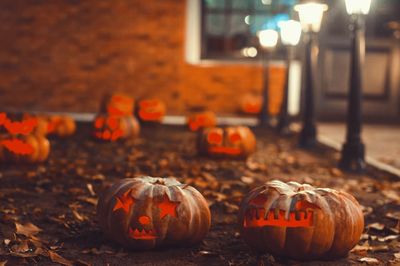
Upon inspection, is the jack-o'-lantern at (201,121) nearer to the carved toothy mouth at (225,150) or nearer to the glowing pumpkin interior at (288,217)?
the carved toothy mouth at (225,150)

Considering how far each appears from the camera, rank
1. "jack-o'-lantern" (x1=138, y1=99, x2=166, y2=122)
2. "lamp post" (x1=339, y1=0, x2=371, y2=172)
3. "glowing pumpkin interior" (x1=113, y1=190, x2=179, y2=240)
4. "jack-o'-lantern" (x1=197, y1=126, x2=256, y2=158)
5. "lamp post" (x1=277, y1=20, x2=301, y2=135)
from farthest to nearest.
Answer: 1. "jack-o'-lantern" (x1=138, y1=99, x2=166, y2=122)
2. "lamp post" (x1=277, y1=20, x2=301, y2=135)
3. "jack-o'-lantern" (x1=197, y1=126, x2=256, y2=158)
4. "lamp post" (x1=339, y1=0, x2=371, y2=172)
5. "glowing pumpkin interior" (x1=113, y1=190, x2=179, y2=240)

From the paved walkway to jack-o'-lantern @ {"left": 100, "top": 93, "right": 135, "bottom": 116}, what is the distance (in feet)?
11.2

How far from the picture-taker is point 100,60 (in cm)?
1541

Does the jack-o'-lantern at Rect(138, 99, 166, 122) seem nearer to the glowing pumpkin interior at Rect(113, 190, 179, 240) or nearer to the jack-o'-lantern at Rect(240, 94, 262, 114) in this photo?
the jack-o'-lantern at Rect(240, 94, 262, 114)

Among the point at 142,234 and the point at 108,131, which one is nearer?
the point at 142,234

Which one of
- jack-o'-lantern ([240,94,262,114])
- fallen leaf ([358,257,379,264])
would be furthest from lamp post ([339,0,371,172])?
jack-o'-lantern ([240,94,262,114])

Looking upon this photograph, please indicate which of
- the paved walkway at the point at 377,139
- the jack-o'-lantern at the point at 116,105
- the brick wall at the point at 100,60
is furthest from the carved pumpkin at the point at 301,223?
the brick wall at the point at 100,60

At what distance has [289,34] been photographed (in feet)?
36.7

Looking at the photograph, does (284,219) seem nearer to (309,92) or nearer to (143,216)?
(143,216)

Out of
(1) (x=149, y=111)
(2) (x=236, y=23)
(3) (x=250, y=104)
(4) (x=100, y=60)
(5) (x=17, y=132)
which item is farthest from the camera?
(2) (x=236, y=23)

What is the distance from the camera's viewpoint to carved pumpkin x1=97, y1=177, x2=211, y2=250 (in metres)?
3.96

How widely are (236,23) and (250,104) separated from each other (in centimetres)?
198

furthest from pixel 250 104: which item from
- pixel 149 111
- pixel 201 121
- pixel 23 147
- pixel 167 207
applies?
pixel 167 207

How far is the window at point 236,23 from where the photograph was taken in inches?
616
